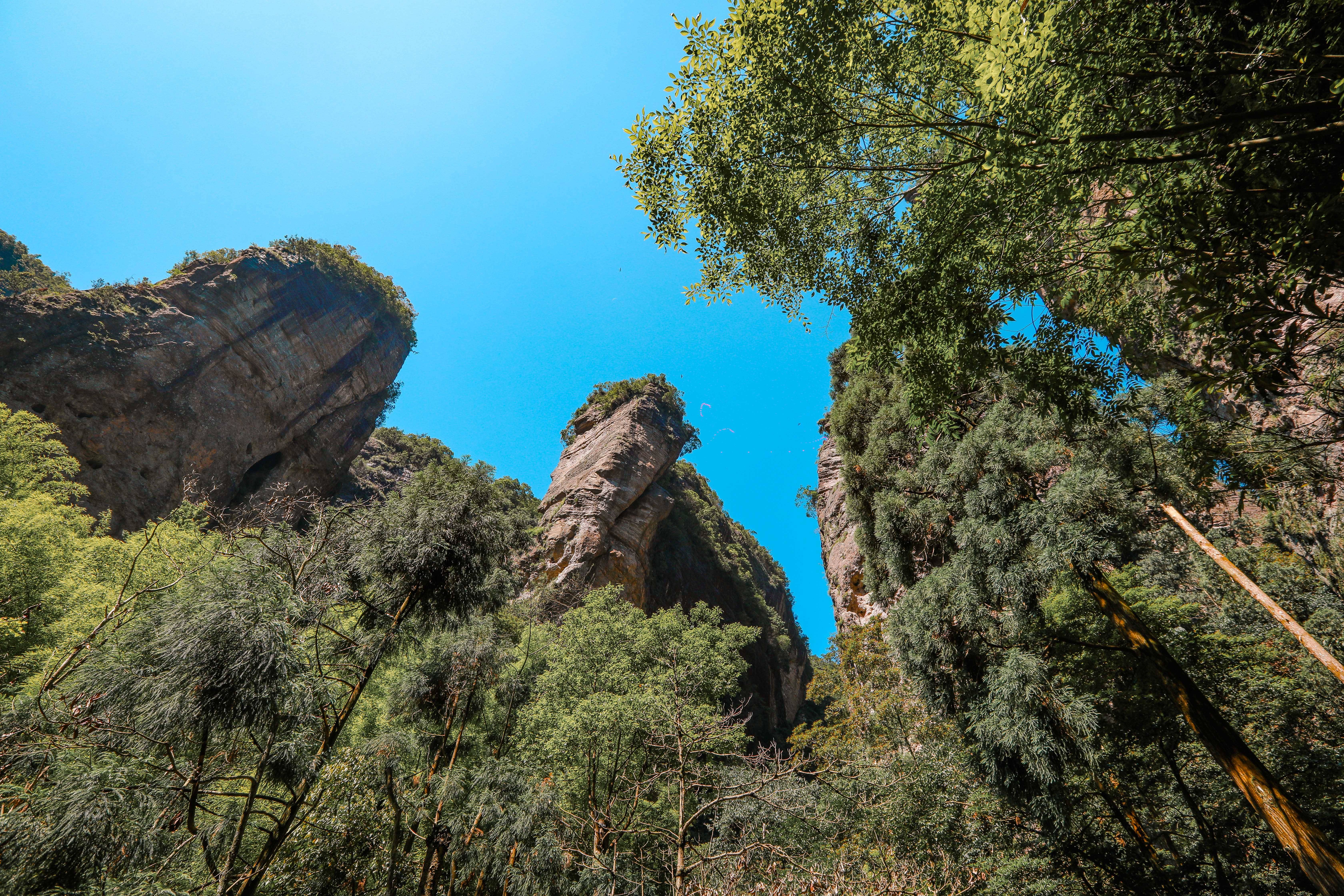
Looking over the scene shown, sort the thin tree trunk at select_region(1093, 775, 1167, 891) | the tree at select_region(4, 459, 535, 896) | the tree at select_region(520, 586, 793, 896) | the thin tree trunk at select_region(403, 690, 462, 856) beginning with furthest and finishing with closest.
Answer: the thin tree trunk at select_region(1093, 775, 1167, 891)
the tree at select_region(520, 586, 793, 896)
the thin tree trunk at select_region(403, 690, 462, 856)
the tree at select_region(4, 459, 535, 896)

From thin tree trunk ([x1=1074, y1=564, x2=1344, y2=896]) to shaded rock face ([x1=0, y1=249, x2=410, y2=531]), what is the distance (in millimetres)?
27917

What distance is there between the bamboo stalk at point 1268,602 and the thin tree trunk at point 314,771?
10.2 metres

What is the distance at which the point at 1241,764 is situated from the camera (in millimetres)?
4547

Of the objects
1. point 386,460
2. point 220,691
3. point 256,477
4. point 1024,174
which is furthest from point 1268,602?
point 386,460

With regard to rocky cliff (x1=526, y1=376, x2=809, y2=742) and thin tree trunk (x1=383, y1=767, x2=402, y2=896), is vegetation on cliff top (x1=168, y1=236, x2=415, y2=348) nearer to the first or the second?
rocky cliff (x1=526, y1=376, x2=809, y2=742)

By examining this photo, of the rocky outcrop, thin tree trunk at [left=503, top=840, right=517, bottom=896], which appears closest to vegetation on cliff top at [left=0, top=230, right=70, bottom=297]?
the rocky outcrop

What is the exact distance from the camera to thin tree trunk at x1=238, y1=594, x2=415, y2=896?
3.30 m

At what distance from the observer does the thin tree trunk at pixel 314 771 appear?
3303 mm

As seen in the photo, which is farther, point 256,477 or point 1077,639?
point 256,477

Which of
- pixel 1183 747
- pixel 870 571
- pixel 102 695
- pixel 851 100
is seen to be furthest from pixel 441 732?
pixel 1183 747

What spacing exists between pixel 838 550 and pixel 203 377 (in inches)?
1274

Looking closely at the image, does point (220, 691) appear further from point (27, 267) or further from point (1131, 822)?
point (27, 267)

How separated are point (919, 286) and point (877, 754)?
457 inches

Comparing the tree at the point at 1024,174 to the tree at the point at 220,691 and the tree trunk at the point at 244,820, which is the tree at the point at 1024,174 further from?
the tree trunk at the point at 244,820
